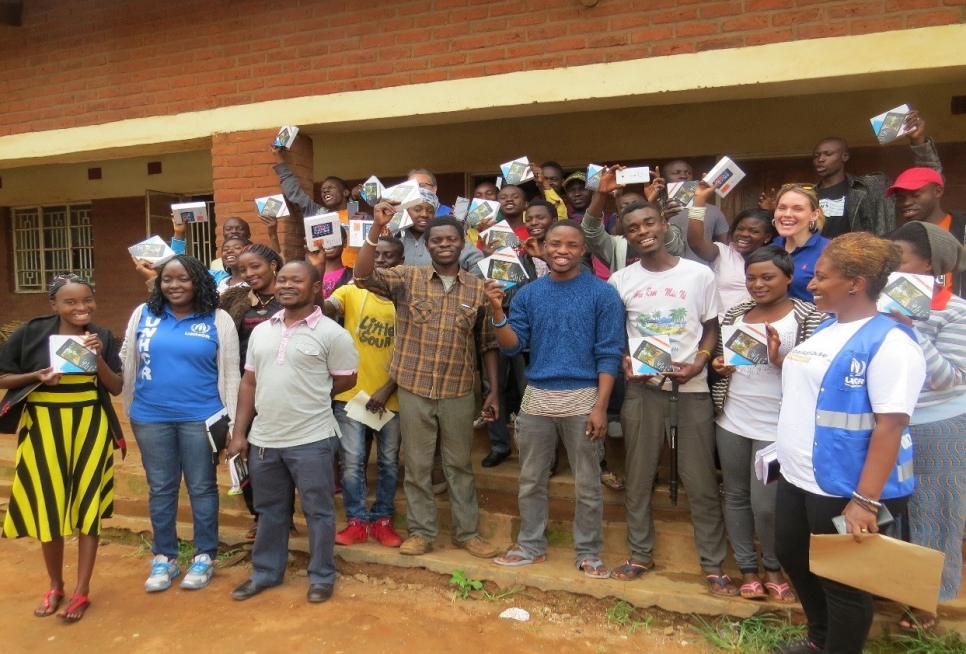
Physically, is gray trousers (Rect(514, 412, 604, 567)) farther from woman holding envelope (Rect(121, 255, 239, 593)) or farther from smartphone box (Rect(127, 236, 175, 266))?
smartphone box (Rect(127, 236, 175, 266))

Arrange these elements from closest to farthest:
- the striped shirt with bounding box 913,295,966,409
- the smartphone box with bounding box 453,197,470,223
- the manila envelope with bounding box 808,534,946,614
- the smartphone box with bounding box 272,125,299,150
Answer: the manila envelope with bounding box 808,534,946,614
the striped shirt with bounding box 913,295,966,409
the smartphone box with bounding box 453,197,470,223
the smartphone box with bounding box 272,125,299,150

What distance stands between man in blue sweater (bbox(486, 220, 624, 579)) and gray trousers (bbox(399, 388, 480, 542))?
0.35 m

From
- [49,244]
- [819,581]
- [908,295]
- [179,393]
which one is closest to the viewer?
[908,295]

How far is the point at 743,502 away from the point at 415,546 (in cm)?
183

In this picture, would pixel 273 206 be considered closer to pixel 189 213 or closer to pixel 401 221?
pixel 189 213

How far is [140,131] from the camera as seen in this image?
5.99 m

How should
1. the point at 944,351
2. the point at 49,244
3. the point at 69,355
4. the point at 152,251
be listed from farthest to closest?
the point at 49,244 < the point at 152,251 < the point at 69,355 < the point at 944,351

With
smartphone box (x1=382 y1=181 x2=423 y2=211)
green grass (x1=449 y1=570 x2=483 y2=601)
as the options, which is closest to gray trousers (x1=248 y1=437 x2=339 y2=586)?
green grass (x1=449 y1=570 x2=483 y2=601)

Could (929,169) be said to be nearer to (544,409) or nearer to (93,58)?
(544,409)

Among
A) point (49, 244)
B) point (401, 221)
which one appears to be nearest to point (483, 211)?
point (401, 221)

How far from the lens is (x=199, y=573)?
3.82 m

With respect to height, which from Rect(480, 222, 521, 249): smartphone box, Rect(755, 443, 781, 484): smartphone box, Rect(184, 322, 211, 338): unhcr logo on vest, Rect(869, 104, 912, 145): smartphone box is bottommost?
Rect(755, 443, 781, 484): smartphone box

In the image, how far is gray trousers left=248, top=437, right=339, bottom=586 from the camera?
3.56 m

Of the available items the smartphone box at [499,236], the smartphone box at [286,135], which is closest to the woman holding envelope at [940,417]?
the smartphone box at [499,236]
